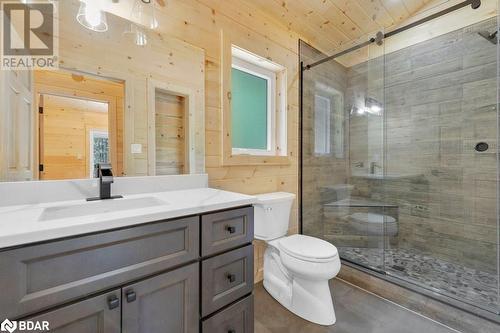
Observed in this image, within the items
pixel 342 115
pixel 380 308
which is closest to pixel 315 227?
pixel 380 308

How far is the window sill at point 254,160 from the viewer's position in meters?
1.75

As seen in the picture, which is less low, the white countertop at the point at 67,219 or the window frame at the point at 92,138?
the window frame at the point at 92,138

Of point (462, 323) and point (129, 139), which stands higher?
point (129, 139)

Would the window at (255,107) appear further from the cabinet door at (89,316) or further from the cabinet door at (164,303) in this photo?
the cabinet door at (89,316)

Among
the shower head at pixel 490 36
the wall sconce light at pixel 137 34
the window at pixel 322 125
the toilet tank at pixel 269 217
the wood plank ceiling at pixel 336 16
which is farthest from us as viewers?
the window at pixel 322 125

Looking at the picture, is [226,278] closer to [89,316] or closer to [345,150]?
[89,316]

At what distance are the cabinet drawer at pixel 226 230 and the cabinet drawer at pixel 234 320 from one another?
287 mm

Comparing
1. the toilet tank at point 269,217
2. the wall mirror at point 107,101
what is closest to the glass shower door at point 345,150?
the toilet tank at point 269,217

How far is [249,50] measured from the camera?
1892 mm

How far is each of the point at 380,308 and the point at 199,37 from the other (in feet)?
7.44

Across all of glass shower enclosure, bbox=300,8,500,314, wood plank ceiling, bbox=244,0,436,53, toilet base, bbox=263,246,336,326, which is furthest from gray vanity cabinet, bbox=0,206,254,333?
wood plank ceiling, bbox=244,0,436,53

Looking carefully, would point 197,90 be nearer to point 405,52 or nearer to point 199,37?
point 199,37

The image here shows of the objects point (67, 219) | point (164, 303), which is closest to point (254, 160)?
point (164, 303)

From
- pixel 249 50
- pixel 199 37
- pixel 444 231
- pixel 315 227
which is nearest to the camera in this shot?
pixel 199 37
